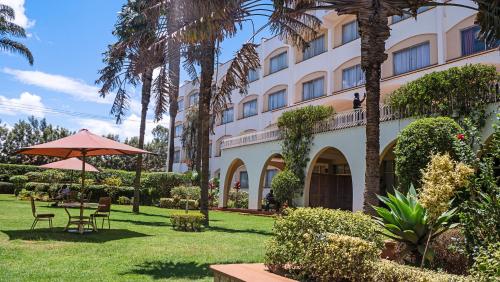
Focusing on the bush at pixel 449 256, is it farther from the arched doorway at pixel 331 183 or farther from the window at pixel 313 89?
the window at pixel 313 89

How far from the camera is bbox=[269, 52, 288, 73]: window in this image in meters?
35.8

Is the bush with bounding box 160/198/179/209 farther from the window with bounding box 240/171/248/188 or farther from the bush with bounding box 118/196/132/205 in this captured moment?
the window with bounding box 240/171/248/188

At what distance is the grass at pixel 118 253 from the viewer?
7562mm

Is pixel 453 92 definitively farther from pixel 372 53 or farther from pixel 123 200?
pixel 123 200

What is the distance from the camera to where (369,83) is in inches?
400

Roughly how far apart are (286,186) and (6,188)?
24332 millimetres

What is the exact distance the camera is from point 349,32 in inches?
1138

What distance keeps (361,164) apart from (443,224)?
14186mm

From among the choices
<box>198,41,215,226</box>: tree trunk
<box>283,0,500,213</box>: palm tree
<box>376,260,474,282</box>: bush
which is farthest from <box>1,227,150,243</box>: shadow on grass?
<box>376,260,474,282</box>: bush

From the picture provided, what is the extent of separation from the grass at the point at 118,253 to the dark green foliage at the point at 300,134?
9618 mm

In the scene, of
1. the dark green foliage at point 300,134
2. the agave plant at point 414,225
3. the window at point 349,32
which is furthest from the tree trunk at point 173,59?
the window at point 349,32

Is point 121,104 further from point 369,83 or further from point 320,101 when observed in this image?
point 369,83

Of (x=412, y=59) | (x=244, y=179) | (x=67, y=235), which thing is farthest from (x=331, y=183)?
(x=67, y=235)

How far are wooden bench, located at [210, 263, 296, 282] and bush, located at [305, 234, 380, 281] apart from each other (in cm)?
45
